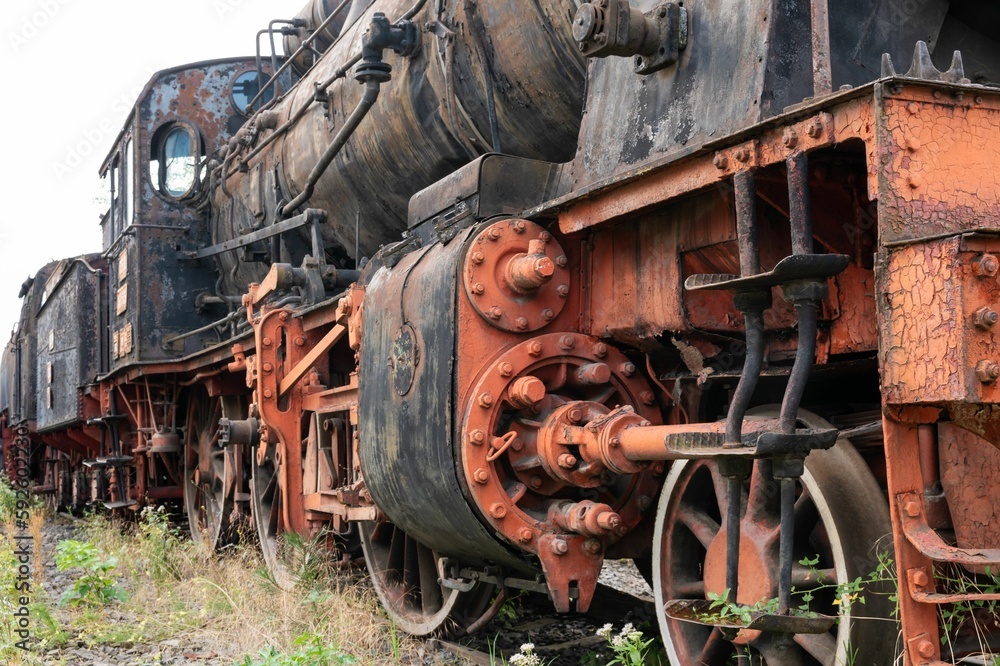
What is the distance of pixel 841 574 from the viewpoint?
2.42m

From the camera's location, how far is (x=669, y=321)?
9.54 feet

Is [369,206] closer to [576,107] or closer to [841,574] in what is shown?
[576,107]

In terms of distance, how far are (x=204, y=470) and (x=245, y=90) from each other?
3177 millimetres

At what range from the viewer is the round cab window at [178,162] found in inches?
328

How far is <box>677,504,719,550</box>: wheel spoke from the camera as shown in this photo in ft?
9.63

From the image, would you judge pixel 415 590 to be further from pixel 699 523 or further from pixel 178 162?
pixel 178 162

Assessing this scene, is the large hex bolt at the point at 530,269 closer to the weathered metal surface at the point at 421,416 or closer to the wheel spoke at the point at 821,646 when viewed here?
the weathered metal surface at the point at 421,416

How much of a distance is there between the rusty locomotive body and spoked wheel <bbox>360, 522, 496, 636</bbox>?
2 cm

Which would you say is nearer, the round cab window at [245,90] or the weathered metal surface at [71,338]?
the round cab window at [245,90]

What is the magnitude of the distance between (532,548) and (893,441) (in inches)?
51.6

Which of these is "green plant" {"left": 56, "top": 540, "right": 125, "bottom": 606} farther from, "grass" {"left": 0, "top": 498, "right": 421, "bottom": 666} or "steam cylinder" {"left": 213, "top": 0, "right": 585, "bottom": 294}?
"steam cylinder" {"left": 213, "top": 0, "right": 585, "bottom": 294}

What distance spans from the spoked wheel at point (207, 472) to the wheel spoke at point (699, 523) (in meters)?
4.36

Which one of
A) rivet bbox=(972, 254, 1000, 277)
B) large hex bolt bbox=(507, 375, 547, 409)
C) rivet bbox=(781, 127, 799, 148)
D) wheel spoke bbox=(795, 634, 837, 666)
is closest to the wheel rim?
large hex bolt bbox=(507, 375, 547, 409)

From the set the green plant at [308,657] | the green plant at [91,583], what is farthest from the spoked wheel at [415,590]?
the green plant at [91,583]
